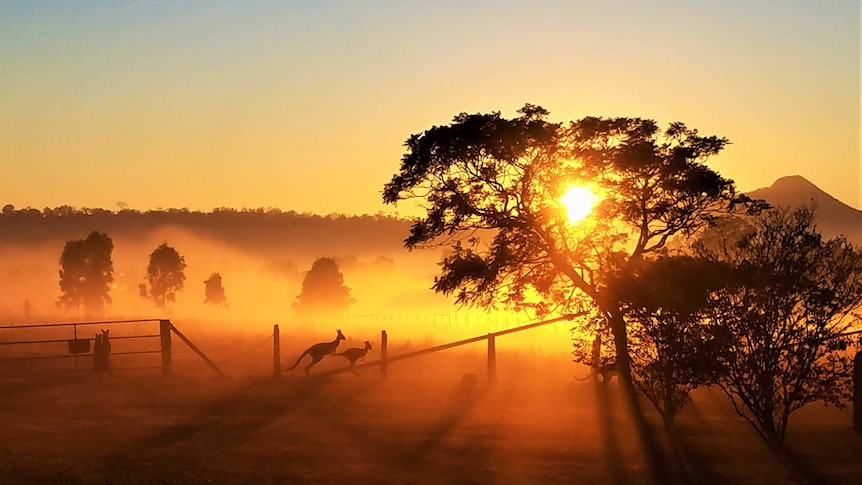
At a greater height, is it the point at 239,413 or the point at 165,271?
the point at 165,271

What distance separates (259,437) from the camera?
21734 mm

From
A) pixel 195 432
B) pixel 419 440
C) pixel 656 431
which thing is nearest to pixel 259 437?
pixel 195 432

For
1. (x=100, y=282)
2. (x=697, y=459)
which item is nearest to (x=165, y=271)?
(x=100, y=282)

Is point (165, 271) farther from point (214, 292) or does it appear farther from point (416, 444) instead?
point (416, 444)

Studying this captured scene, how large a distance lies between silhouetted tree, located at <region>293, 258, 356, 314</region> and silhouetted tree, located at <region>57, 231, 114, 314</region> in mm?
23189

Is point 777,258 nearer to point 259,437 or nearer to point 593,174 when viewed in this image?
point 593,174

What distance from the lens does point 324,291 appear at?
336 ft

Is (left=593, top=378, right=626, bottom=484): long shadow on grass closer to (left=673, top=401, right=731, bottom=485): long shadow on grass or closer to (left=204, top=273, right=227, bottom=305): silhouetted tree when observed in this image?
(left=673, top=401, right=731, bottom=485): long shadow on grass

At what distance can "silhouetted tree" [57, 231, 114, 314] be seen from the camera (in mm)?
105125

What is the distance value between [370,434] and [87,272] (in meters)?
91.9

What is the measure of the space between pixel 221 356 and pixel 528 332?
2651 centimetres

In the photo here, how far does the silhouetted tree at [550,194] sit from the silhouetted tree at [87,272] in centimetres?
8467

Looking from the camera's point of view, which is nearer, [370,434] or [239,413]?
[370,434]

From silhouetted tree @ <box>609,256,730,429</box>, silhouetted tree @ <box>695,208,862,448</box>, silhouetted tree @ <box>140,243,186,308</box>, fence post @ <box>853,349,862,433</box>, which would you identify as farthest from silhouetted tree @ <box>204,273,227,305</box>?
silhouetted tree @ <box>695,208,862,448</box>
